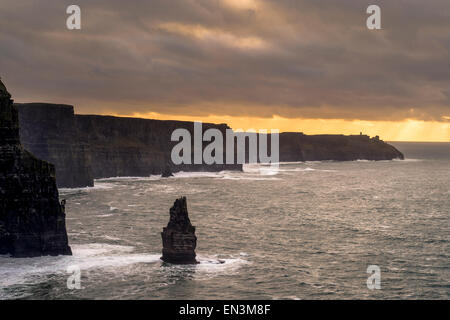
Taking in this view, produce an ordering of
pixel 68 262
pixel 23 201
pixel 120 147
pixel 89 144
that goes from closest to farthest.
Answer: pixel 68 262 < pixel 23 201 < pixel 89 144 < pixel 120 147

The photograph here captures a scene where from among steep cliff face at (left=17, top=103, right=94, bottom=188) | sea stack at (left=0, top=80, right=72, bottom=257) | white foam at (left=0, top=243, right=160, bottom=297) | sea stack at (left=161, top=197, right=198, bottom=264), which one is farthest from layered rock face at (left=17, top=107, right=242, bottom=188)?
sea stack at (left=161, top=197, right=198, bottom=264)

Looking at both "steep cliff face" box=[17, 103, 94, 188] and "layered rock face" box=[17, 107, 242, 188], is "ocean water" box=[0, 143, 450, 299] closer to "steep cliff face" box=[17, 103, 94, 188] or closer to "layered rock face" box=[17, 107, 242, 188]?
"steep cliff face" box=[17, 103, 94, 188]

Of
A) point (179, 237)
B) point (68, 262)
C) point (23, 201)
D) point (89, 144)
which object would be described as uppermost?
point (89, 144)

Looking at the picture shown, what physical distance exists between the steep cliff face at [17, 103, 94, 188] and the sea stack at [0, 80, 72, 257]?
78.3 metres

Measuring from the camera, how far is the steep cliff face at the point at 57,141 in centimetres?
12750

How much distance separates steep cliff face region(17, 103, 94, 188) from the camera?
127500 millimetres

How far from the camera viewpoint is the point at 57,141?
130 metres

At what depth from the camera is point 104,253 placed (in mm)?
54312

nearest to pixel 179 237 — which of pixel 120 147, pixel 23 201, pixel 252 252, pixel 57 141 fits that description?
pixel 252 252

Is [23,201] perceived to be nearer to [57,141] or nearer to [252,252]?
[252,252]

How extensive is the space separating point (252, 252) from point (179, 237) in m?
11.8

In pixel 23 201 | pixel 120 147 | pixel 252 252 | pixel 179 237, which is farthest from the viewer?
pixel 120 147
